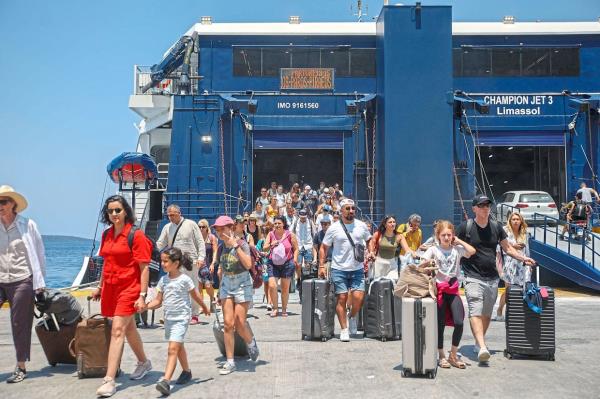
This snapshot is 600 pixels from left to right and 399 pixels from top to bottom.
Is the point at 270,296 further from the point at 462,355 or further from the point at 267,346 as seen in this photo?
the point at 462,355

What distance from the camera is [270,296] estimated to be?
35.1 ft

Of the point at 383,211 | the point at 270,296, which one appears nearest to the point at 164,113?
the point at 383,211

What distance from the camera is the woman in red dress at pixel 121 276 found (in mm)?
5809

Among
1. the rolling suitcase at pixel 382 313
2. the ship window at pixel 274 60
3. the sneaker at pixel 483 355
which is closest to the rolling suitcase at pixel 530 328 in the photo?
the sneaker at pixel 483 355

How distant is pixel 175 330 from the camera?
5.84m

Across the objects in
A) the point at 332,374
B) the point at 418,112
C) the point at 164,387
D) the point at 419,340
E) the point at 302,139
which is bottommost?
the point at 332,374

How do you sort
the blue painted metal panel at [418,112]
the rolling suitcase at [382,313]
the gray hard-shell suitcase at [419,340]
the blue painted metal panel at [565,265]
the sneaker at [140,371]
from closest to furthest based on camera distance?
the gray hard-shell suitcase at [419,340], the sneaker at [140,371], the rolling suitcase at [382,313], the blue painted metal panel at [565,265], the blue painted metal panel at [418,112]

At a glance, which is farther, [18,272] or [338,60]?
[338,60]

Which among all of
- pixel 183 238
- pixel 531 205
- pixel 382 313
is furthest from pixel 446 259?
pixel 531 205

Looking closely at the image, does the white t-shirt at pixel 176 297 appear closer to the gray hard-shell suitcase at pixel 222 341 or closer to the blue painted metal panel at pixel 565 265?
the gray hard-shell suitcase at pixel 222 341

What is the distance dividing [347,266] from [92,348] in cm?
339

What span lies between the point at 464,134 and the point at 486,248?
13.8m

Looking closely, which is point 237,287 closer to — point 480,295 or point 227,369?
point 227,369

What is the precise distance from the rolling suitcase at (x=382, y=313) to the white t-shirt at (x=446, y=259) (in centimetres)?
155
